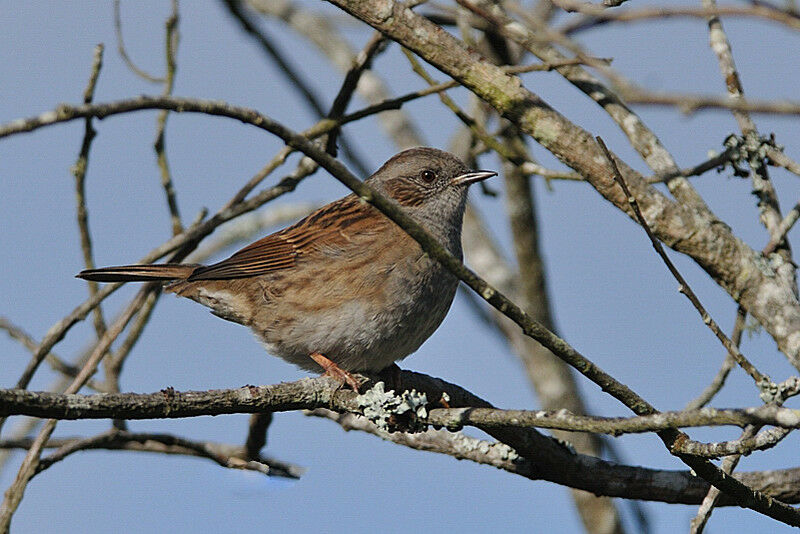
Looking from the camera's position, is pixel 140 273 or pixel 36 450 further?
pixel 140 273

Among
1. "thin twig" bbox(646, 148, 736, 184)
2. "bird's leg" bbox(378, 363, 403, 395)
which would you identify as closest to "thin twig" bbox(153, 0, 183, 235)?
"bird's leg" bbox(378, 363, 403, 395)

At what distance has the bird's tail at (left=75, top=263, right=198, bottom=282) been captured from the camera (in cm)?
523

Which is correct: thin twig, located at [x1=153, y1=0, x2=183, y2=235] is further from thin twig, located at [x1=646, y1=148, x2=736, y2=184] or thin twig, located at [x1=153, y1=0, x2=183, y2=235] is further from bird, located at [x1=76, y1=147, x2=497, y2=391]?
thin twig, located at [x1=646, y1=148, x2=736, y2=184]

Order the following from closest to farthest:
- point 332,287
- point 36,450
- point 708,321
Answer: point 708,321, point 36,450, point 332,287

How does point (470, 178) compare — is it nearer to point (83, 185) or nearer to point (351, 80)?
point (351, 80)

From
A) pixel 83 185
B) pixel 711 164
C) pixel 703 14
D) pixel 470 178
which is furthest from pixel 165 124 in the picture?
pixel 703 14

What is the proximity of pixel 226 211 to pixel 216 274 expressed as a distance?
1.34ft

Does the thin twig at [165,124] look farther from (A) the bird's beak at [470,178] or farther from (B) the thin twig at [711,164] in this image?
(B) the thin twig at [711,164]

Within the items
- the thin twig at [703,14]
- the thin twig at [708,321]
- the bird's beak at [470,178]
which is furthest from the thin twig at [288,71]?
the thin twig at [703,14]

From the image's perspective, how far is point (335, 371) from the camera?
16.3ft

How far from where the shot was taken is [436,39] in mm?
4348

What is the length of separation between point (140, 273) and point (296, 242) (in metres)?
0.89

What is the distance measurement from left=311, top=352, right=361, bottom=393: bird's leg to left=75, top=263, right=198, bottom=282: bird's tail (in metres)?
0.90

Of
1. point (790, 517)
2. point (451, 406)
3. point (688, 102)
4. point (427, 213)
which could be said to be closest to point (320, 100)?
point (427, 213)
